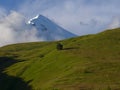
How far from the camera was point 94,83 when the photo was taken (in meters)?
129

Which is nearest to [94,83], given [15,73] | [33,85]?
[33,85]

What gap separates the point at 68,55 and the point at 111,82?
6391 centimetres

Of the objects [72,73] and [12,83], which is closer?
[72,73]

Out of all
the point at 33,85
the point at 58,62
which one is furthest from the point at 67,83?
the point at 58,62

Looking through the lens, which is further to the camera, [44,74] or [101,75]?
[44,74]

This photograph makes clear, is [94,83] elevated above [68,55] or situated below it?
below

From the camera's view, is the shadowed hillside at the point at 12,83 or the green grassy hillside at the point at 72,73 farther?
the shadowed hillside at the point at 12,83

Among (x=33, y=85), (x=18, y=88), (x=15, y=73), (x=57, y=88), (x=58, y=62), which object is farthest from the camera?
(x=15, y=73)

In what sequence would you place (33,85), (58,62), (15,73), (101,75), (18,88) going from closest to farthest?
(101,75), (33,85), (18,88), (58,62), (15,73)

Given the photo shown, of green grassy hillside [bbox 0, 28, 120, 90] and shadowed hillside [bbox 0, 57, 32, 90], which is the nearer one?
green grassy hillside [bbox 0, 28, 120, 90]

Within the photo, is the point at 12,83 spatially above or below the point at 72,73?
below

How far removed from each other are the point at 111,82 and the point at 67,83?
1551 centimetres

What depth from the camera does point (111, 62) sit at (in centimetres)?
16638

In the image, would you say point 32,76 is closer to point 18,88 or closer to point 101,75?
point 18,88
